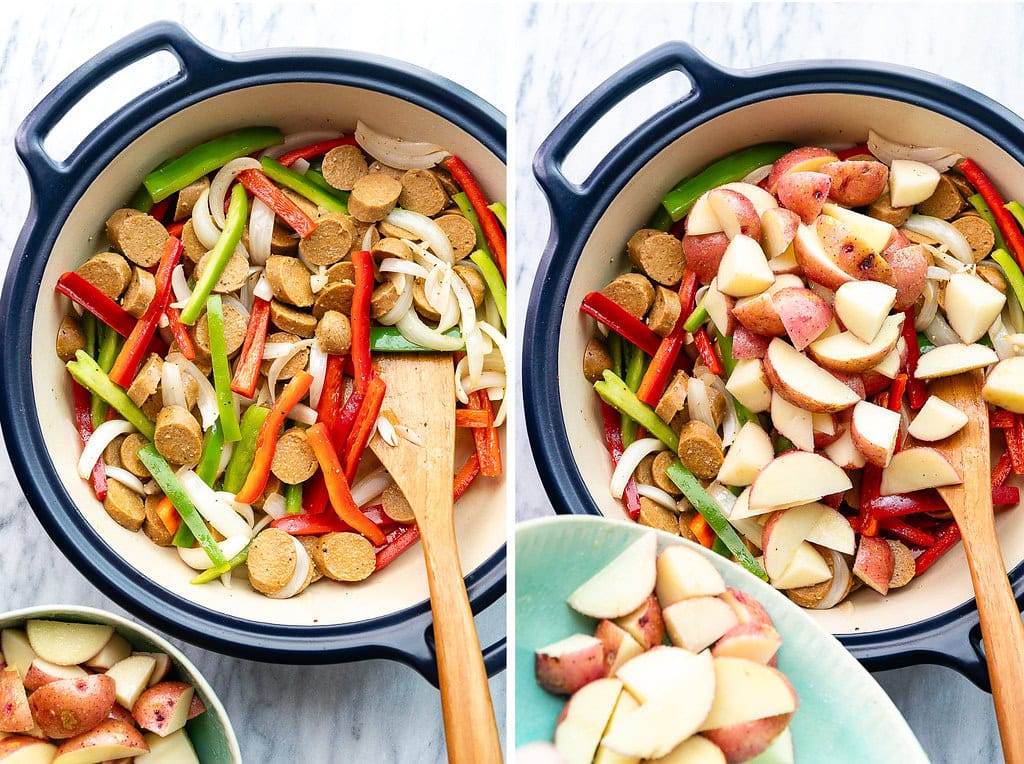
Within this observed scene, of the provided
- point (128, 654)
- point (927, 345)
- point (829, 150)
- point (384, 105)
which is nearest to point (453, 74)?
point (384, 105)

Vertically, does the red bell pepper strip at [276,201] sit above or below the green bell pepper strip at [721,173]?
above

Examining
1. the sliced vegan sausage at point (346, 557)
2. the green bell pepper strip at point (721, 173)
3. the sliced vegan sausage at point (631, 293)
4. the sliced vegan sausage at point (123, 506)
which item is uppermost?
the green bell pepper strip at point (721, 173)

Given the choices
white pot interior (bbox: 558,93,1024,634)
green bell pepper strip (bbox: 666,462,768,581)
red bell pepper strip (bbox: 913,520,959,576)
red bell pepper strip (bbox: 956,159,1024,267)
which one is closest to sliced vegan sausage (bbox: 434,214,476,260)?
white pot interior (bbox: 558,93,1024,634)

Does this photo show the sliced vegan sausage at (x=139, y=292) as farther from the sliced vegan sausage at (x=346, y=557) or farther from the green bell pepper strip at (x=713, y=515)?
the green bell pepper strip at (x=713, y=515)

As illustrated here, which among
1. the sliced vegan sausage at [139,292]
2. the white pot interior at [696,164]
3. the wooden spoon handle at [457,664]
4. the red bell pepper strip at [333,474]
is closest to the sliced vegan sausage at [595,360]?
the white pot interior at [696,164]

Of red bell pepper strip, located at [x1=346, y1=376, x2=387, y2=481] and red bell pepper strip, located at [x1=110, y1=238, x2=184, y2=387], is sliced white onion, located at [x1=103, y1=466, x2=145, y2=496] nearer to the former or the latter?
red bell pepper strip, located at [x1=110, y1=238, x2=184, y2=387]

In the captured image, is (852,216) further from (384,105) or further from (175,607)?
(175,607)
